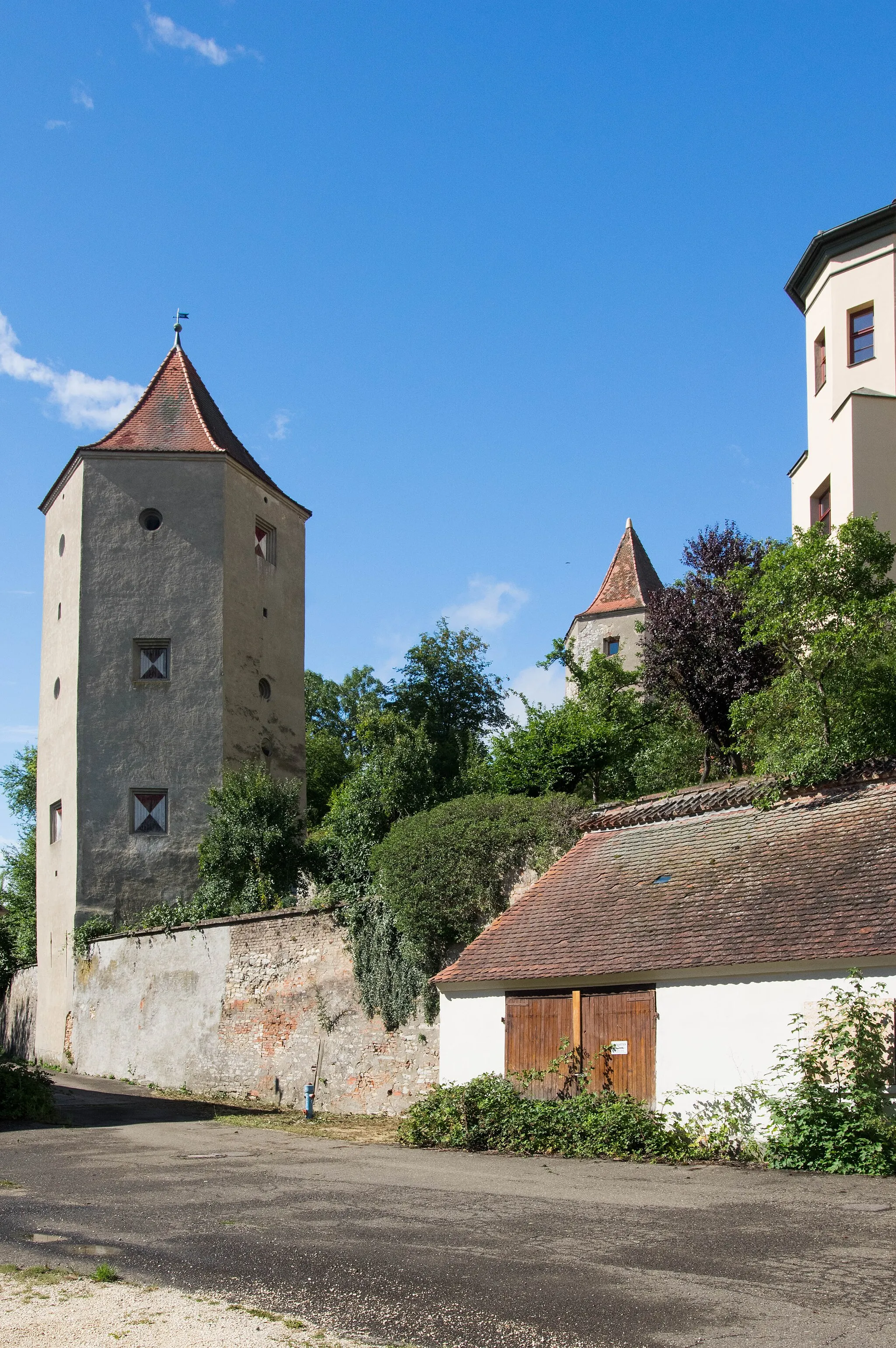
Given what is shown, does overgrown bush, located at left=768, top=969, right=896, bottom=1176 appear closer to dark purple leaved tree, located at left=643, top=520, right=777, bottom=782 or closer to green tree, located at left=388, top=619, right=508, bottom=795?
dark purple leaved tree, located at left=643, top=520, right=777, bottom=782

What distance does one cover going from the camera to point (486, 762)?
2831cm

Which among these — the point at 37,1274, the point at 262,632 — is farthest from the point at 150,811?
the point at 37,1274

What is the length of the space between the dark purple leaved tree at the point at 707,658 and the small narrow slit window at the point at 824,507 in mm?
1492

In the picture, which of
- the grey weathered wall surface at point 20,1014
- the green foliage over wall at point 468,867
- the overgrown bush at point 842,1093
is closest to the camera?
the overgrown bush at point 842,1093

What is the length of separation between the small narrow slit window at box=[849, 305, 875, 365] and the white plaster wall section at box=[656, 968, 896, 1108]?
1670 centimetres

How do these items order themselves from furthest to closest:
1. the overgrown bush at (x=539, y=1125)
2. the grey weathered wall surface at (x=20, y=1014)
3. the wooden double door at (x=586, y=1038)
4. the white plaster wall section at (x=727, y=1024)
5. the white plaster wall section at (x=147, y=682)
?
the grey weathered wall surface at (x=20, y=1014) → the white plaster wall section at (x=147, y=682) → the wooden double door at (x=586, y=1038) → the overgrown bush at (x=539, y=1125) → the white plaster wall section at (x=727, y=1024)

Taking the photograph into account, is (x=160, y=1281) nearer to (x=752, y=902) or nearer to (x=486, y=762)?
(x=752, y=902)

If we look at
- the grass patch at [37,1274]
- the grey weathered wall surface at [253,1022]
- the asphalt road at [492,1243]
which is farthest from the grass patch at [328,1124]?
the grass patch at [37,1274]

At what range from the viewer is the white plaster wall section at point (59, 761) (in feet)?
109

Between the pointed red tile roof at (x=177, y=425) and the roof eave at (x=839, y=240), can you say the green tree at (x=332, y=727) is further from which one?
the roof eave at (x=839, y=240)

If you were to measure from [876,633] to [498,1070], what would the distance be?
8.69 m

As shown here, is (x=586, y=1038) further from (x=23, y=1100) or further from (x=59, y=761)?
(x=59, y=761)

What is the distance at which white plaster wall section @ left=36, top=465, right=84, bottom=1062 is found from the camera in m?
33.1

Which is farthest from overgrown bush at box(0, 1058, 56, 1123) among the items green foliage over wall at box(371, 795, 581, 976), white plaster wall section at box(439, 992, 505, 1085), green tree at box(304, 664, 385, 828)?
green tree at box(304, 664, 385, 828)
